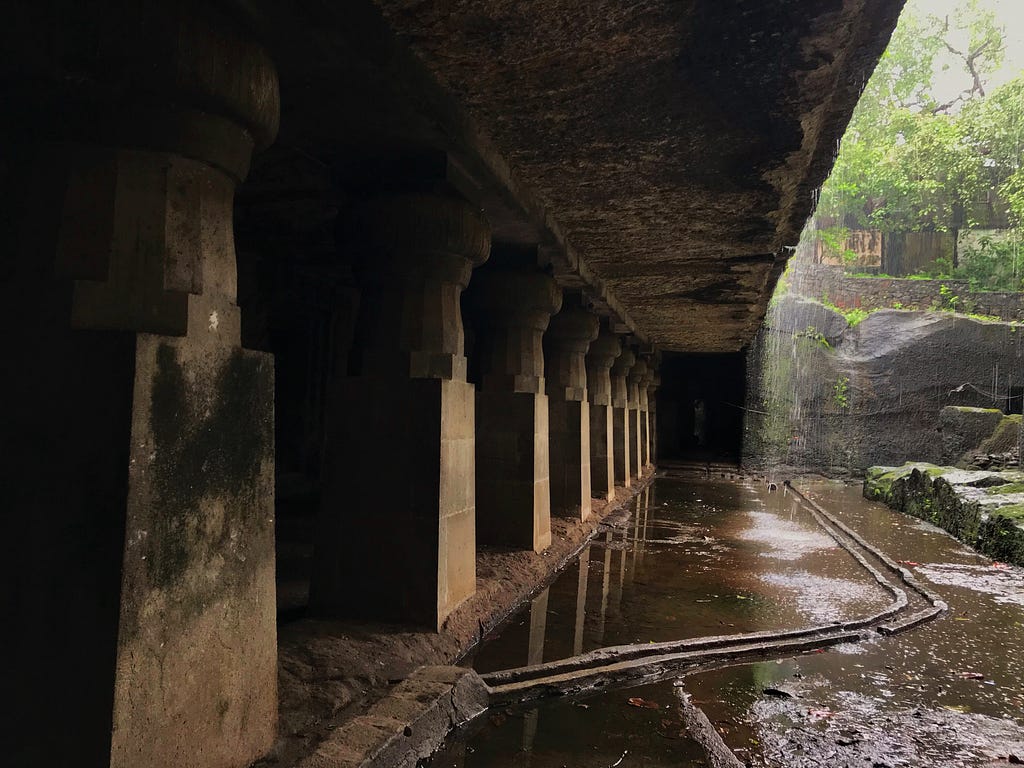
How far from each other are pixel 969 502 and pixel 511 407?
780 cm

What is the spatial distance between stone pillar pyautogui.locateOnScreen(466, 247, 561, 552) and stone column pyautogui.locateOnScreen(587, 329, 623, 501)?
4753 mm

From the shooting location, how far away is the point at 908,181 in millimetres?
36094

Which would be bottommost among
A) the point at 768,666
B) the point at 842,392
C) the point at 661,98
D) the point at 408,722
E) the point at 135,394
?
the point at 768,666

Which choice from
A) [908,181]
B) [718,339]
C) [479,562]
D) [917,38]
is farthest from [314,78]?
[917,38]

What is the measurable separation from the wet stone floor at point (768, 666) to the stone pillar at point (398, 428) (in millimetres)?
772

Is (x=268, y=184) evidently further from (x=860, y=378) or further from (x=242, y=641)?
(x=860, y=378)

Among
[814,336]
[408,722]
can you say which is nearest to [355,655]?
[408,722]

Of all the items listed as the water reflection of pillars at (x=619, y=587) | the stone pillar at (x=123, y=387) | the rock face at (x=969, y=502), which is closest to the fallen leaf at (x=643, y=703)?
the water reflection of pillars at (x=619, y=587)

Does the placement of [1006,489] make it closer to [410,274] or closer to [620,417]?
[620,417]

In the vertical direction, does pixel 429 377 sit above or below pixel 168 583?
above

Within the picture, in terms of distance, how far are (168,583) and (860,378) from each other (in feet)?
80.6

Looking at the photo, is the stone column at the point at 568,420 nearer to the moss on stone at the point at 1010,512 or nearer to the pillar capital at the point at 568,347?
the pillar capital at the point at 568,347

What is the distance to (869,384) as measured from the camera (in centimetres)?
2314

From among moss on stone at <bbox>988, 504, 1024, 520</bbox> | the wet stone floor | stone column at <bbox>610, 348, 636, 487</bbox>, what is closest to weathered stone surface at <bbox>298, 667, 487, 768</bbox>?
the wet stone floor
